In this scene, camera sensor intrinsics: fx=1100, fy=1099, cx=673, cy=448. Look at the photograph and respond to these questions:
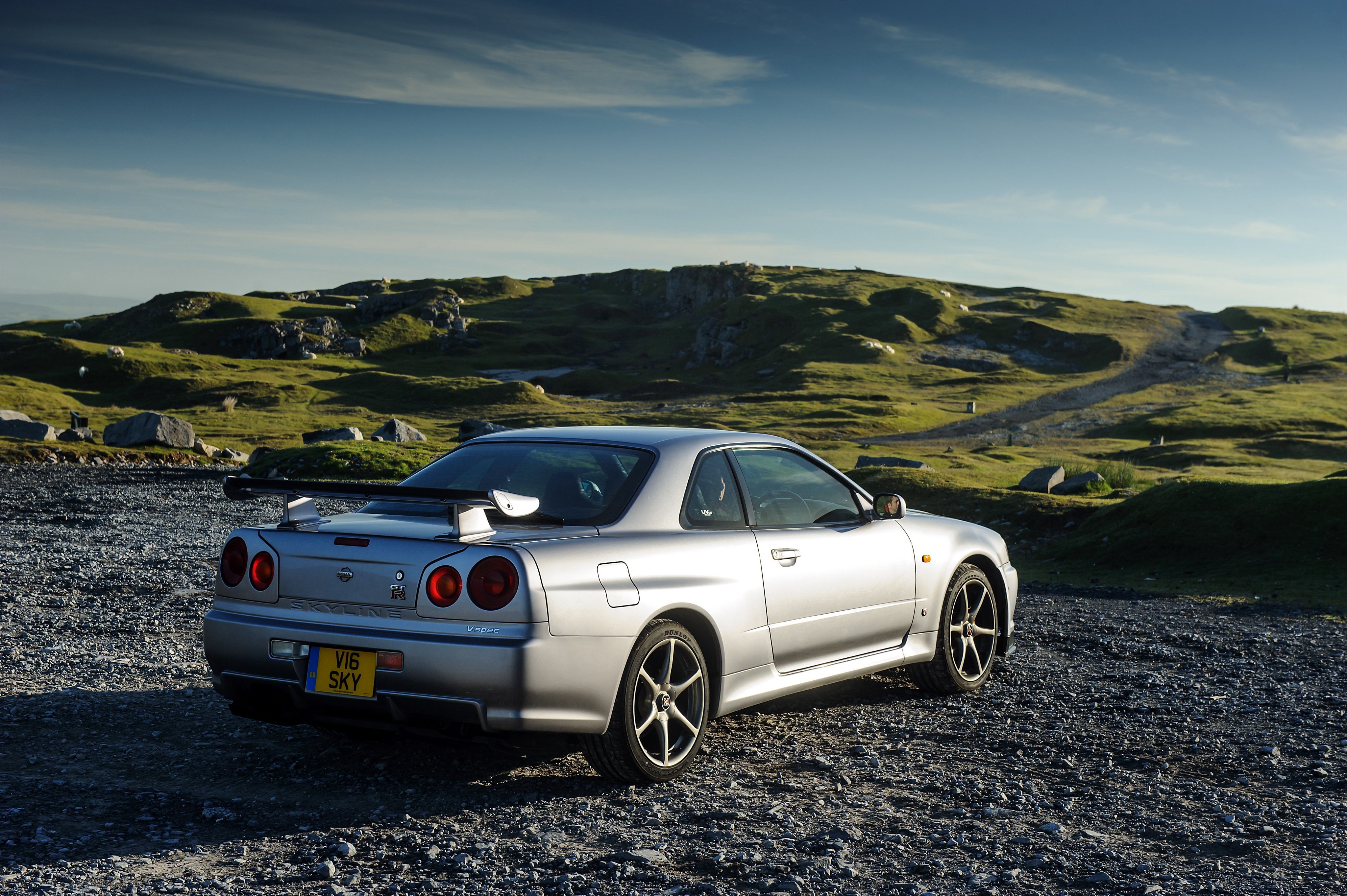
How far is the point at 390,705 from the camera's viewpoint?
4879 millimetres

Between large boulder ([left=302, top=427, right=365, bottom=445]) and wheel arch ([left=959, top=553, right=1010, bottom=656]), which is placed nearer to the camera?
wheel arch ([left=959, top=553, right=1010, bottom=656])

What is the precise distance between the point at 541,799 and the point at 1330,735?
482 centimetres

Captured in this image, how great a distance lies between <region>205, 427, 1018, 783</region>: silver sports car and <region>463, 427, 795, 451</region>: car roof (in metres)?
0.02

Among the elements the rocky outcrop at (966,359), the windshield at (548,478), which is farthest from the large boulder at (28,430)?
the rocky outcrop at (966,359)

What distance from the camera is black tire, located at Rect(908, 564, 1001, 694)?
7367 millimetres

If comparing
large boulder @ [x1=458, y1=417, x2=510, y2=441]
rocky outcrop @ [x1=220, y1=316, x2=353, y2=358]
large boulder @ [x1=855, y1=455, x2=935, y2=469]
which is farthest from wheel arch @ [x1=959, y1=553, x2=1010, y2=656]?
rocky outcrop @ [x1=220, y1=316, x2=353, y2=358]

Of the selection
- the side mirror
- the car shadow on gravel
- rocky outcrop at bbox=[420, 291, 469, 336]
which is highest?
rocky outcrop at bbox=[420, 291, 469, 336]

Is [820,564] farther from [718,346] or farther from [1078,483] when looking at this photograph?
[718,346]

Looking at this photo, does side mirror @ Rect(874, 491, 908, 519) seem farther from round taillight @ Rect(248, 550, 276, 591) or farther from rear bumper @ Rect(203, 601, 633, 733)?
round taillight @ Rect(248, 550, 276, 591)

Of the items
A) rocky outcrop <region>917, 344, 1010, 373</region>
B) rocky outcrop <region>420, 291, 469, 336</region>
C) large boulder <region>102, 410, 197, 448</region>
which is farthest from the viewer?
rocky outcrop <region>420, 291, 469, 336</region>

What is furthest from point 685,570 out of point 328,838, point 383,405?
point 383,405

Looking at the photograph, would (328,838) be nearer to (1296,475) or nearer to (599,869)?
(599,869)

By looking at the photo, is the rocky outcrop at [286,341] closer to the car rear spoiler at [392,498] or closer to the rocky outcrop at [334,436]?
the rocky outcrop at [334,436]

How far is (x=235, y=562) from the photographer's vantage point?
5496 millimetres
